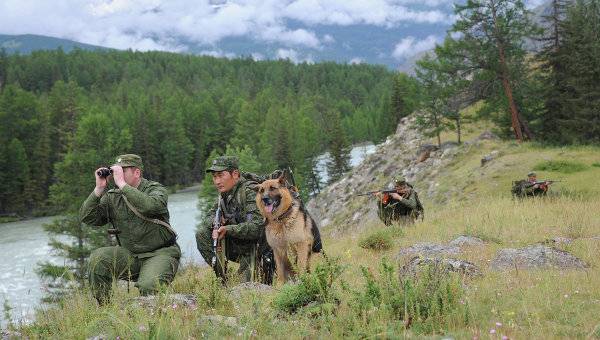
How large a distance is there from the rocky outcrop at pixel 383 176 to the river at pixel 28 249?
10714 mm

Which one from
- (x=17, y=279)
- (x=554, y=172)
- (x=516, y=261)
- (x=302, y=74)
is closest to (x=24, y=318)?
(x=516, y=261)

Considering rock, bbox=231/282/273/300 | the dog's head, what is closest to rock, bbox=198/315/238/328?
rock, bbox=231/282/273/300

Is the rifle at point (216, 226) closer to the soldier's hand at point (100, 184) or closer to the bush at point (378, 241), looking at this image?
the soldier's hand at point (100, 184)

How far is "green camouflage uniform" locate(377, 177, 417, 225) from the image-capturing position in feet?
40.4

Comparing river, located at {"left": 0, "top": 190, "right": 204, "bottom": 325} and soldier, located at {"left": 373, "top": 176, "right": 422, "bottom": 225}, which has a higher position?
soldier, located at {"left": 373, "top": 176, "right": 422, "bottom": 225}

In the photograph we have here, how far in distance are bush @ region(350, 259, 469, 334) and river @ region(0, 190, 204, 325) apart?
49.5 ft

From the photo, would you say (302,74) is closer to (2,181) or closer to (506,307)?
(2,181)

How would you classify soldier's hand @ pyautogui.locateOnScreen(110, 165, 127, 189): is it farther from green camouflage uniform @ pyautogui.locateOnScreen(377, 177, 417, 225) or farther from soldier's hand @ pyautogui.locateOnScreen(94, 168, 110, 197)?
green camouflage uniform @ pyautogui.locateOnScreen(377, 177, 417, 225)

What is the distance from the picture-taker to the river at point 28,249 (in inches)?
1007

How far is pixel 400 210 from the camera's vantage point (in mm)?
12688

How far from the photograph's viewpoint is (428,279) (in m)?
4.15

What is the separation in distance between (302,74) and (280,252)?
180873mm

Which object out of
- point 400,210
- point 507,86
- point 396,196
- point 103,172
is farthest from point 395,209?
point 507,86

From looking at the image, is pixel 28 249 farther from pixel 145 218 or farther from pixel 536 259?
pixel 536 259
